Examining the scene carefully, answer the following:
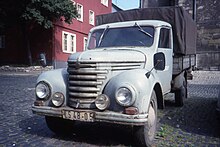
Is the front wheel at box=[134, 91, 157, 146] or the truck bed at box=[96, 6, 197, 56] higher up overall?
the truck bed at box=[96, 6, 197, 56]

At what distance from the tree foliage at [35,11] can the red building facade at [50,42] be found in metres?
2.31

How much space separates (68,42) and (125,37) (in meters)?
21.4

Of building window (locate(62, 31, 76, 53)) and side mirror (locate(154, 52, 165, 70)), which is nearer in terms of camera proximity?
side mirror (locate(154, 52, 165, 70))

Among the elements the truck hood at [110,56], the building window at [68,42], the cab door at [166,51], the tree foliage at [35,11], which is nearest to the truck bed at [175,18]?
the cab door at [166,51]

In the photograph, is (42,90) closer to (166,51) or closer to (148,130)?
(148,130)

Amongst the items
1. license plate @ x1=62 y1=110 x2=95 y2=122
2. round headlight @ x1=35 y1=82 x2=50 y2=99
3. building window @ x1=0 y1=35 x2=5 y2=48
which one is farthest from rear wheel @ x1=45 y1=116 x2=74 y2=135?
building window @ x1=0 y1=35 x2=5 y2=48

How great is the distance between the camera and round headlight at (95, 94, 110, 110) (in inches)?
151

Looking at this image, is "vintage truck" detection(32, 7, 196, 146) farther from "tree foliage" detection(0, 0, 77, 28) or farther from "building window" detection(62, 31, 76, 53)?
"building window" detection(62, 31, 76, 53)

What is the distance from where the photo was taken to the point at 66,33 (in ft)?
84.3

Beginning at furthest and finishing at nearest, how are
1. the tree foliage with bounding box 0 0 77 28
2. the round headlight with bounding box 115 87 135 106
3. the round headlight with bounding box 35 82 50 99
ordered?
the tree foliage with bounding box 0 0 77 28 → the round headlight with bounding box 35 82 50 99 → the round headlight with bounding box 115 87 135 106

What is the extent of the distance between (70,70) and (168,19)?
353cm

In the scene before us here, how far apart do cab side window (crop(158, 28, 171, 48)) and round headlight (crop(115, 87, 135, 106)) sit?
1877 millimetres

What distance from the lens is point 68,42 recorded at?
26109 millimetres

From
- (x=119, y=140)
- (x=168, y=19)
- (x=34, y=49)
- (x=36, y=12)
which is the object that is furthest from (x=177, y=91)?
(x=34, y=49)
